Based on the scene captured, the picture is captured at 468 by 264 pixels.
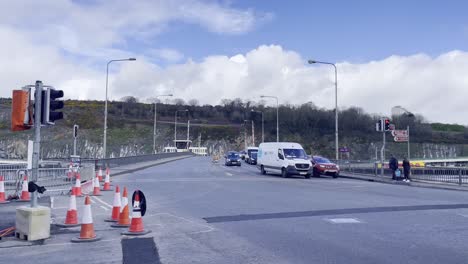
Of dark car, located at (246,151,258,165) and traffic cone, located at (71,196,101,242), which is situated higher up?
dark car, located at (246,151,258,165)

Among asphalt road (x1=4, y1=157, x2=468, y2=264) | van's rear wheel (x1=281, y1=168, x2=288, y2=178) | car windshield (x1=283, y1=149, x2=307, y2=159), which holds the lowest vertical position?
asphalt road (x1=4, y1=157, x2=468, y2=264)

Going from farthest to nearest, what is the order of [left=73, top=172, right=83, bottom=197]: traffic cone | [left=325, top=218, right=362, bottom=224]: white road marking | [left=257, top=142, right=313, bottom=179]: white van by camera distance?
[left=257, top=142, right=313, bottom=179]: white van → [left=73, top=172, right=83, bottom=197]: traffic cone → [left=325, top=218, right=362, bottom=224]: white road marking

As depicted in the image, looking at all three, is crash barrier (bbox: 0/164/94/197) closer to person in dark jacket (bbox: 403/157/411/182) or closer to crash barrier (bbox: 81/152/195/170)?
crash barrier (bbox: 81/152/195/170)

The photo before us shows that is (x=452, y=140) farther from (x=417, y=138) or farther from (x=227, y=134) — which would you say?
(x=227, y=134)

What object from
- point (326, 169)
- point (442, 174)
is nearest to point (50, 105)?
point (442, 174)

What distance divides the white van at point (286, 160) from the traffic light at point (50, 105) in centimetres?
2284

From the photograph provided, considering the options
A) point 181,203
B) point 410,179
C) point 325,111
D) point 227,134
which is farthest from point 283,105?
point 181,203

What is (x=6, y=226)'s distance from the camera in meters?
10.9

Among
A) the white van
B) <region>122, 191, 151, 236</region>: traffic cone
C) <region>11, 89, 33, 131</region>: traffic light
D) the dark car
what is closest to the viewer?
<region>122, 191, 151, 236</region>: traffic cone

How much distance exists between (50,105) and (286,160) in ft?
76.3

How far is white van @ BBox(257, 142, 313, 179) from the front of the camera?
32156 millimetres

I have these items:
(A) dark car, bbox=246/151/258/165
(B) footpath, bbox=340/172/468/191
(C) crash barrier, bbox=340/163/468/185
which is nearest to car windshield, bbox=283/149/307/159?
(B) footpath, bbox=340/172/468/191

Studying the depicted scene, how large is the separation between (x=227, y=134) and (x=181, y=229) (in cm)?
13133

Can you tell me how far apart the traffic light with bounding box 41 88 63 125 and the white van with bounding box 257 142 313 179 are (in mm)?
22844
